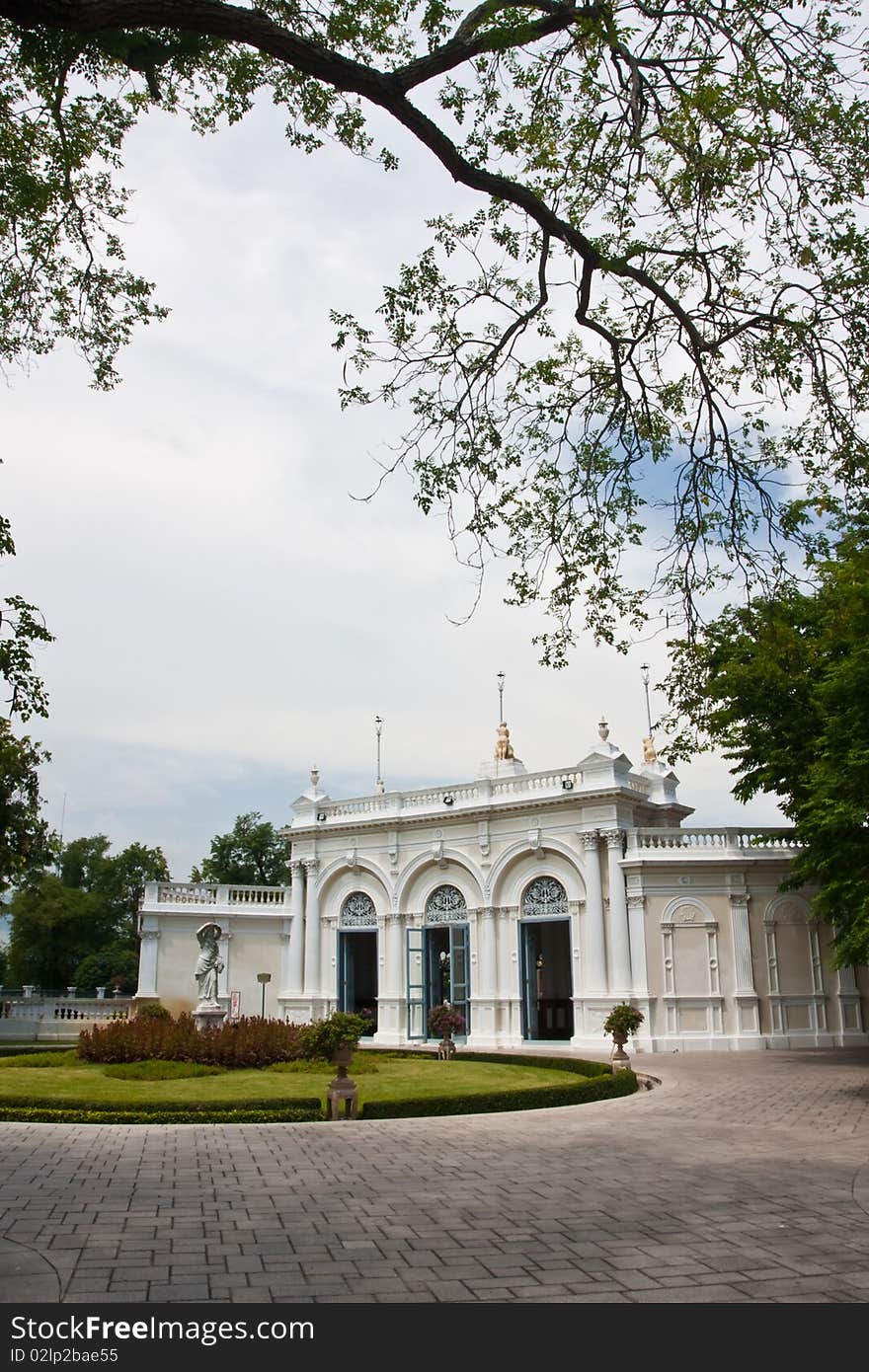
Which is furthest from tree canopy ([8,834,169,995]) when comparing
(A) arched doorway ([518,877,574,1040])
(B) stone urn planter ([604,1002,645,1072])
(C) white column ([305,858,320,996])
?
(B) stone urn planter ([604,1002,645,1072])

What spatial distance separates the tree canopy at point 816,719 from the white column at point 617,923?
4.34 metres

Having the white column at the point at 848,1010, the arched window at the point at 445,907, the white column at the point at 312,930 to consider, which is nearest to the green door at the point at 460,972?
the arched window at the point at 445,907

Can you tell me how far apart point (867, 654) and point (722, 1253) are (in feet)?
32.1

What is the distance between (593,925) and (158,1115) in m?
14.1

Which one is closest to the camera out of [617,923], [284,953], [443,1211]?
[443,1211]

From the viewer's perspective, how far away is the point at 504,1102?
1316cm

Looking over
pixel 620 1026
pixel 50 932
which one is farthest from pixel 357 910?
pixel 50 932

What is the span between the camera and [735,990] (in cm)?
2281

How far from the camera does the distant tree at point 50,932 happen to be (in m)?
53.1

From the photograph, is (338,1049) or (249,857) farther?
(249,857)

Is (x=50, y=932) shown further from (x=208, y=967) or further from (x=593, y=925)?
(x=593, y=925)

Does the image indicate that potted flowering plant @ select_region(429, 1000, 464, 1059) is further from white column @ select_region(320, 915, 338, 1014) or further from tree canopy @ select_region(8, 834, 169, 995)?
tree canopy @ select_region(8, 834, 169, 995)

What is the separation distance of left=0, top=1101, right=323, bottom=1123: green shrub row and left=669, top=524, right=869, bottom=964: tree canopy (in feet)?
20.4
